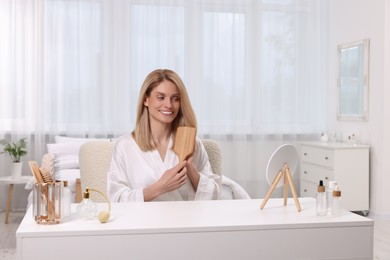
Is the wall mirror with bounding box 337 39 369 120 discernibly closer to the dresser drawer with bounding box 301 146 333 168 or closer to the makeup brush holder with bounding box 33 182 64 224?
the dresser drawer with bounding box 301 146 333 168

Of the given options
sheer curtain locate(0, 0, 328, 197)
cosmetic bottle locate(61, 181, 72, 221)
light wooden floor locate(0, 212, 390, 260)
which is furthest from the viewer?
sheer curtain locate(0, 0, 328, 197)

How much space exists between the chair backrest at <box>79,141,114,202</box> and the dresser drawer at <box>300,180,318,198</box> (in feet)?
11.5

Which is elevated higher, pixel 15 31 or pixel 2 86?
pixel 15 31

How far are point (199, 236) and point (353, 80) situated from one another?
15.0ft

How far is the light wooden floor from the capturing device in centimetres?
429

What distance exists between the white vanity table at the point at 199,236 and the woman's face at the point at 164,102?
0.56 m

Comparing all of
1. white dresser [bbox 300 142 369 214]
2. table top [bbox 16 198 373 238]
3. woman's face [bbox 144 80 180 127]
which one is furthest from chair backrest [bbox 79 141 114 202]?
white dresser [bbox 300 142 369 214]

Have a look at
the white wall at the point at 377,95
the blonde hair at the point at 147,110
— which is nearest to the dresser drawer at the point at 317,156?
the white wall at the point at 377,95

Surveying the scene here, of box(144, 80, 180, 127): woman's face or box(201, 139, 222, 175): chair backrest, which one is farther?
box(201, 139, 222, 175): chair backrest

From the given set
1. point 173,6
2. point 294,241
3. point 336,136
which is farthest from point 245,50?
point 294,241

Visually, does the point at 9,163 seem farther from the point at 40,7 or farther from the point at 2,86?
the point at 40,7

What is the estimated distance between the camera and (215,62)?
6426mm

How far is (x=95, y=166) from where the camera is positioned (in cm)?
284

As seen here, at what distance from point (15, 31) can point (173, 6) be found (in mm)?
1641
